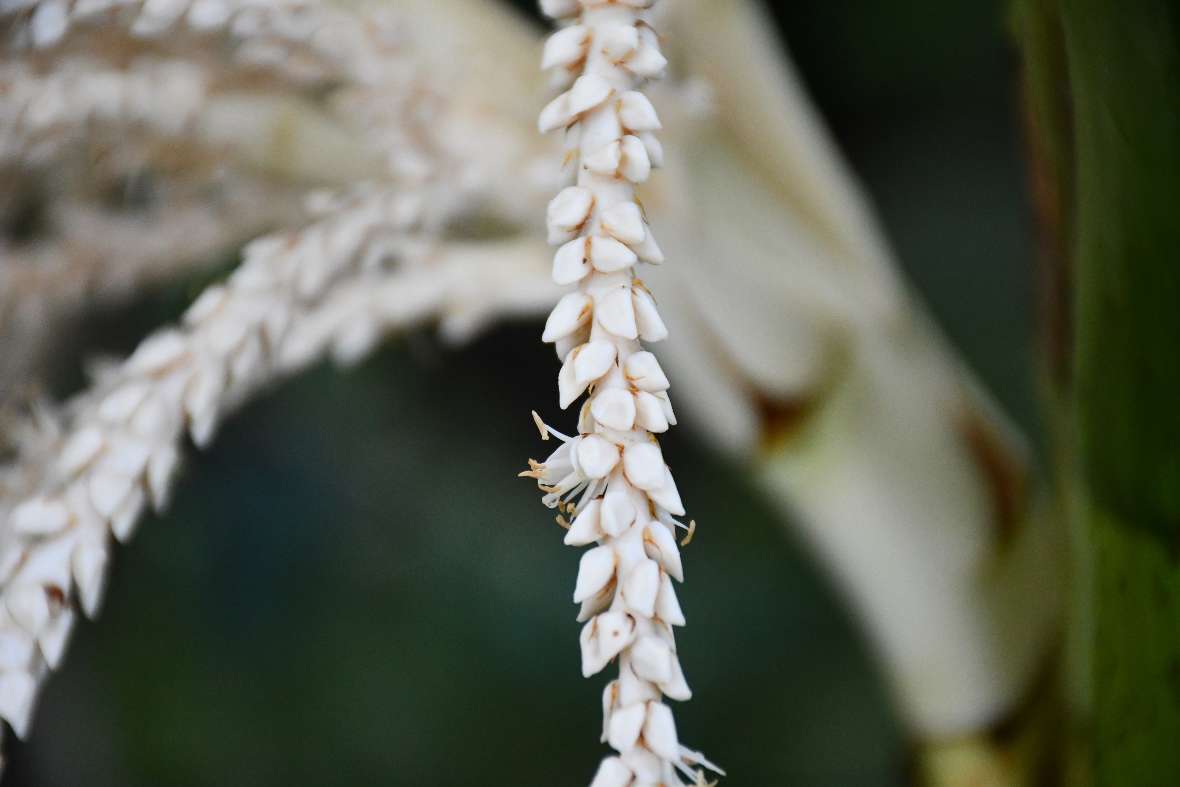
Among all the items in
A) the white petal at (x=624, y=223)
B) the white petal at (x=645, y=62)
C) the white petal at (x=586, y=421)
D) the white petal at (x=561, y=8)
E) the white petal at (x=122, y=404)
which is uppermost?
the white petal at (x=561, y=8)

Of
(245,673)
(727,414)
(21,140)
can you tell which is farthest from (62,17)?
(245,673)

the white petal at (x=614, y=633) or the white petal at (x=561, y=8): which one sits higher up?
the white petal at (x=561, y=8)

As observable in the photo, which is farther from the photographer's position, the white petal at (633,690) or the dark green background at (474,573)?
the dark green background at (474,573)

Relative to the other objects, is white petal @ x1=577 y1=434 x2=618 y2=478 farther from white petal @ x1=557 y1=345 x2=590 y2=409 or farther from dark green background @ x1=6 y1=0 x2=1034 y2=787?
dark green background @ x1=6 y1=0 x2=1034 y2=787

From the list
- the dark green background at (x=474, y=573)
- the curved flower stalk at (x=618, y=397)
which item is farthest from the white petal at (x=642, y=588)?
the dark green background at (x=474, y=573)

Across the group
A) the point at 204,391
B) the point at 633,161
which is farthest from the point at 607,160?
the point at 204,391

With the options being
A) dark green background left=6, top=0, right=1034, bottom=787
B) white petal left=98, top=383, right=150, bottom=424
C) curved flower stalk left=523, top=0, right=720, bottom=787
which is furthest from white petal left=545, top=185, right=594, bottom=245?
dark green background left=6, top=0, right=1034, bottom=787

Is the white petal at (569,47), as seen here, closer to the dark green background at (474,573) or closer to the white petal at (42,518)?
the white petal at (42,518)

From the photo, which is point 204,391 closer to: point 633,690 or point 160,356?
point 160,356
